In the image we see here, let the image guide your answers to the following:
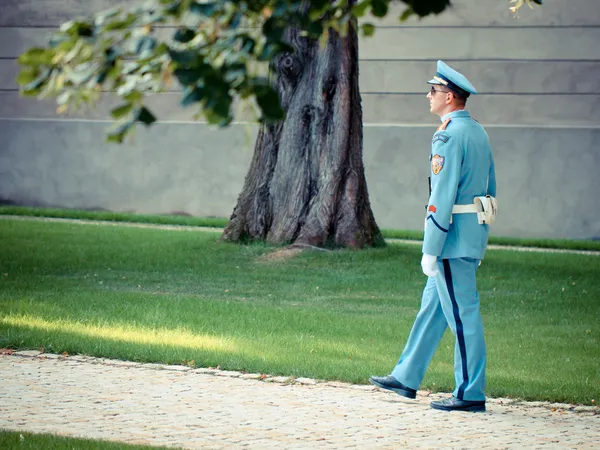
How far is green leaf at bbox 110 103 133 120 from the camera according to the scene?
3.11 meters

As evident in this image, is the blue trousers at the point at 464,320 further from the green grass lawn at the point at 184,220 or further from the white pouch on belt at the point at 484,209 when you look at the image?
the green grass lawn at the point at 184,220

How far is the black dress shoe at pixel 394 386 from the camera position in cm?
685

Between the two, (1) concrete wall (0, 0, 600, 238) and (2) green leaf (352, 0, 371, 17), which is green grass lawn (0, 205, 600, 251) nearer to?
(1) concrete wall (0, 0, 600, 238)

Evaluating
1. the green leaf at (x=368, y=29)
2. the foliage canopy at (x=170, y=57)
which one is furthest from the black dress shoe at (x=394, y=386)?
the foliage canopy at (x=170, y=57)

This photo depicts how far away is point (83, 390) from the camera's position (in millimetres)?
6922

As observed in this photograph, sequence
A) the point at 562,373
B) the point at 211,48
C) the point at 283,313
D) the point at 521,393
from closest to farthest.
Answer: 1. the point at 211,48
2. the point at 521,393
3. the point at 562,373
4. the point at 283,313

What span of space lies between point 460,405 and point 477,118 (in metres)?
14.3

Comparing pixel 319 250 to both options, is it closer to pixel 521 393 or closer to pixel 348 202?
pixel 348 202

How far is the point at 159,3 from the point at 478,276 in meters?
11.1

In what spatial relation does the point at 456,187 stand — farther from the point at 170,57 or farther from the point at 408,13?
the point at 170,57

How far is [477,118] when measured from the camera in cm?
2039

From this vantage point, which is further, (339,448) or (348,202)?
(348,202)

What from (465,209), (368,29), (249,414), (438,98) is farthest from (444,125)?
(368,29)

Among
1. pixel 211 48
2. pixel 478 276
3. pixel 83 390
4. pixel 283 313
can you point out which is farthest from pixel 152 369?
pixel 478 276
